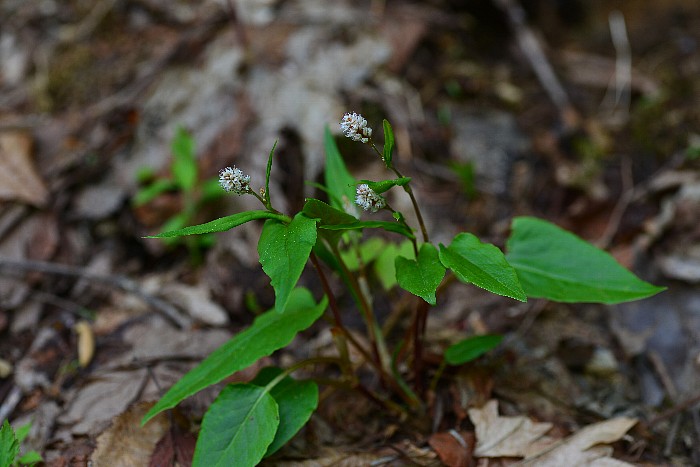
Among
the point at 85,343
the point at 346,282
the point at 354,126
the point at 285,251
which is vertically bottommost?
the point at 85,343

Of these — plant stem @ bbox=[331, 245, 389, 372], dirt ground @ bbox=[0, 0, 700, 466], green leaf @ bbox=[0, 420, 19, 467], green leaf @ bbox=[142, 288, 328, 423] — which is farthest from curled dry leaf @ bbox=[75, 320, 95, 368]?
plant stem @ bbox=[331, 245, 389, 372]

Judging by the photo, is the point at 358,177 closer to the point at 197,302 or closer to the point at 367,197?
the point at 197,302

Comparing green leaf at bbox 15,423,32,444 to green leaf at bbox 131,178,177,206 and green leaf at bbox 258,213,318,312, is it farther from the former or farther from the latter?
green leaf at bbox 131,178,177,206

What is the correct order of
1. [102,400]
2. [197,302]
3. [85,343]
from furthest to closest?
[197,302] → [85,343] → [102,400]

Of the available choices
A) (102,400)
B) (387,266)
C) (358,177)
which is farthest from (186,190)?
(387,266)

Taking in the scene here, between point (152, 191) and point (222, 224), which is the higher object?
point (222, 224)

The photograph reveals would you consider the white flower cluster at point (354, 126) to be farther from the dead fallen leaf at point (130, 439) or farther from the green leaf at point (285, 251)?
the dead fallen leaf at point (130, 439)

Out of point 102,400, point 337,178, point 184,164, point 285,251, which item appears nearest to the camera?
point 285,251
